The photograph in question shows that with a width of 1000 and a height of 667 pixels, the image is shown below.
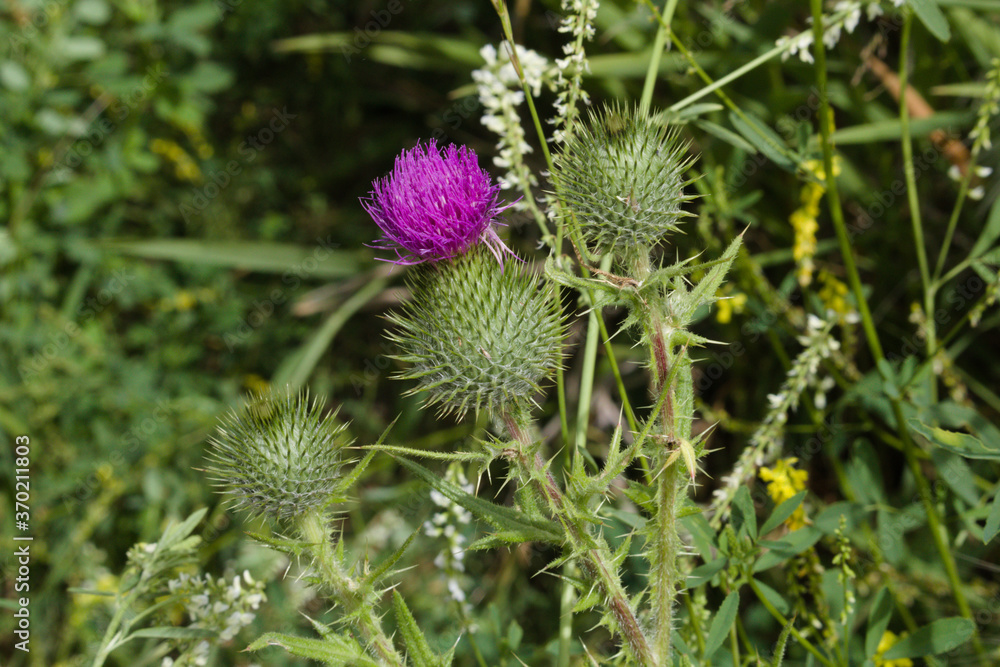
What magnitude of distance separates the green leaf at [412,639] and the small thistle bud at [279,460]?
27cm

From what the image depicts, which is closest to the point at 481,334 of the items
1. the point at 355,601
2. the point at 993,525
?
the point at 355,601

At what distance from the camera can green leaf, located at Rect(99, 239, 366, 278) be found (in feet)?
13.2

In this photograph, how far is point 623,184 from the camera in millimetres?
1554

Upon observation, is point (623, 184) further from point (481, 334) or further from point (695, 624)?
point (695, 624)

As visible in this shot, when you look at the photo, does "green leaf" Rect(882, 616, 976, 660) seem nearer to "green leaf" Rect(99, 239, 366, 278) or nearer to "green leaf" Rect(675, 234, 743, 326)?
"green leaf" Rect(675, 234, 743, 326)

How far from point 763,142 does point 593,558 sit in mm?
1333

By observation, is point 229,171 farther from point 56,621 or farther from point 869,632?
point 869,632

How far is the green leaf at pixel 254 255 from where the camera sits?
13.2ft

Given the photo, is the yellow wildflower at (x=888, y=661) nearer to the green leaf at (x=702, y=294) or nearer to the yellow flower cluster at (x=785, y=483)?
the yellow flower cluster at (x=785, y=483)

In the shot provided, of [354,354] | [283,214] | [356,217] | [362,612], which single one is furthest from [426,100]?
[362,612]

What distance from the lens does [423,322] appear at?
5.64ft
